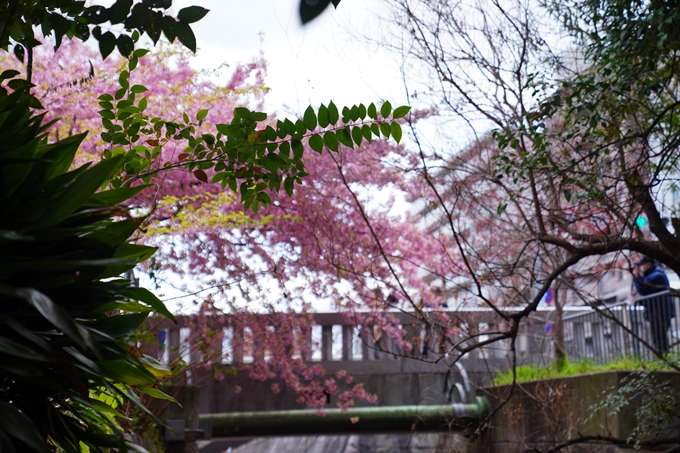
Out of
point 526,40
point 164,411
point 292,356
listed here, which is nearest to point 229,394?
point 292,356

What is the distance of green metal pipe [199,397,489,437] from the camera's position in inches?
268

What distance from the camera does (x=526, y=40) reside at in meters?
4.77

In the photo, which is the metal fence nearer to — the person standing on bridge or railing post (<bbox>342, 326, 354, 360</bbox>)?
the person standing on bridge

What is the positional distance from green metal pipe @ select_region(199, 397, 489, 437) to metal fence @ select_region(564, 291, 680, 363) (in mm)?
1408

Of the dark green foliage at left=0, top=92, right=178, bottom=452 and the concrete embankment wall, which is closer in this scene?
the dark green foliage at left=0, top=92, right=178, bottom=452

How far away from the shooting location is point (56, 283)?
1.31 m

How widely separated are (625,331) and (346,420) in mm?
2830

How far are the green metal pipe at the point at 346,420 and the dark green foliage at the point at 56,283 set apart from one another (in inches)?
216

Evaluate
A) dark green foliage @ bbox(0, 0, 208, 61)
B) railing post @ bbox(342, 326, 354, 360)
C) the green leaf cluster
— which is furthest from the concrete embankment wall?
dark green foliage @ bbox(0, 0, 208, 61)

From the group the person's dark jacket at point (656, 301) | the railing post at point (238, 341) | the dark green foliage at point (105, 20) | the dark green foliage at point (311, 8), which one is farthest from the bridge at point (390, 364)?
the dark green foliage at point (311, 8)

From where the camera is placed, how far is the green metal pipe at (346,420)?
6797mm

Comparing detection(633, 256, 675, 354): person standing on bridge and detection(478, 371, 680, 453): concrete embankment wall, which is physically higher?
detection(633, 256, 675, 354): person standing on bridge

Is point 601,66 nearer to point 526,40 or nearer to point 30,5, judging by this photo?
point 526,40

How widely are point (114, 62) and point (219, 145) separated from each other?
476cm
